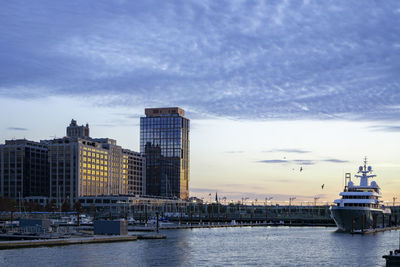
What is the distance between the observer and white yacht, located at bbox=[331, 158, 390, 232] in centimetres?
17338

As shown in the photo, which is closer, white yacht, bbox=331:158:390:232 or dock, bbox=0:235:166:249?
dock, bbox=0:235:166:249

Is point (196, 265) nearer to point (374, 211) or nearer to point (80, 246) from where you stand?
point (80, 246)

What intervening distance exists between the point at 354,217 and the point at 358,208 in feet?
15.4

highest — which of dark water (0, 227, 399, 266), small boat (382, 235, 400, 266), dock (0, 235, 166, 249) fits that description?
small boat (382, 235, 400, 266)

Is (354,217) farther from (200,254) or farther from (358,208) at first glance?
(200,254)

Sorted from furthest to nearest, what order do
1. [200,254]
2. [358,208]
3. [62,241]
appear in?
[358,208] → [62,241] → [200,254]

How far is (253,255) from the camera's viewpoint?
114 meters

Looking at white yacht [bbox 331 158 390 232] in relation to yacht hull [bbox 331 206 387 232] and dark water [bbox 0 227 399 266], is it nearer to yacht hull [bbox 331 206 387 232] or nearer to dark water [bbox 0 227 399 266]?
yacht hull [bbox 331 206 387 232]

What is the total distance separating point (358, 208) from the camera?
172500 mm

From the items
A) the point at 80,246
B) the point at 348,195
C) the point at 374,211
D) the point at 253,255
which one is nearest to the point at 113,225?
the point at 80,246

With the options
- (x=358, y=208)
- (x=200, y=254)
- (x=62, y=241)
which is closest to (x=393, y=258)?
(x=200, y=254)

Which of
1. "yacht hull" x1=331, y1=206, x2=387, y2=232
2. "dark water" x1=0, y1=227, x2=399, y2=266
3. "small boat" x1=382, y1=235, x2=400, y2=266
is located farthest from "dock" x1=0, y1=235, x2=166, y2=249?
"yacht hull" x1=331, y1=206, x2=387, y2=232

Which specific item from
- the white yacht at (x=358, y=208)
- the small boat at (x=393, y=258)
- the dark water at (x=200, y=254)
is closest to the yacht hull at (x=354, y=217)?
the white yacht at (x=358, y=208)

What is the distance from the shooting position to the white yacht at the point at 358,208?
17338cm
